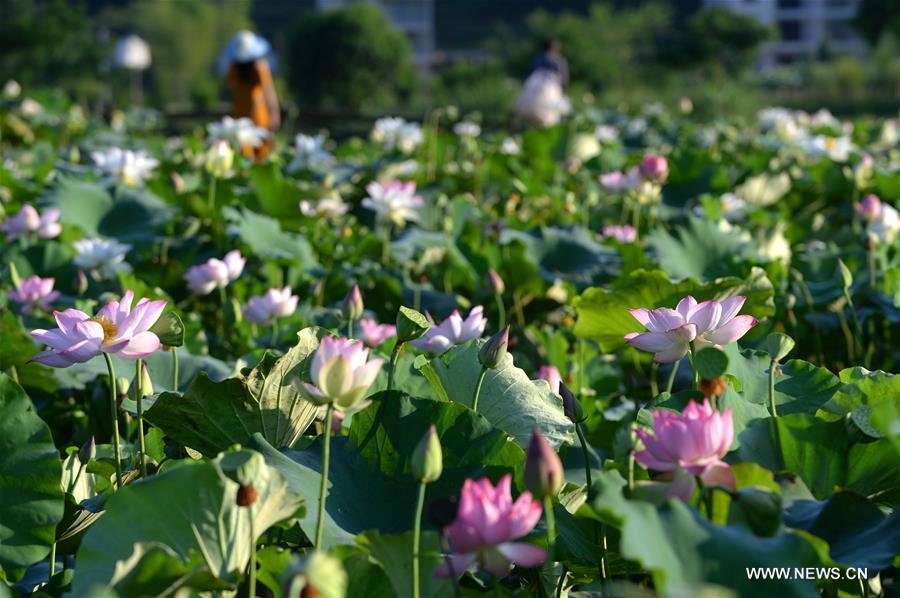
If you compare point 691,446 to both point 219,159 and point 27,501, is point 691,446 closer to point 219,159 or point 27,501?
point 27,501

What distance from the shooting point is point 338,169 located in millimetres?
3633

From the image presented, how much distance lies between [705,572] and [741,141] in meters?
4.45

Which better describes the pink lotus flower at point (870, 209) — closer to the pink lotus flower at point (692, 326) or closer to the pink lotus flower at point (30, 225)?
the pink lotus flower at point (692, 326)

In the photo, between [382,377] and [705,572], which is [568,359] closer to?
[382,377]

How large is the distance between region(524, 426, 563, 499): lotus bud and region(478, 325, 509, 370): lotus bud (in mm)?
287

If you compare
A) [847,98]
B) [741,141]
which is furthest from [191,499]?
[847,98]

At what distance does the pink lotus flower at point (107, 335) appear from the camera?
93 cm

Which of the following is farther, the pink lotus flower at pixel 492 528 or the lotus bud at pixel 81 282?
the lotus bud at pixel 81 282

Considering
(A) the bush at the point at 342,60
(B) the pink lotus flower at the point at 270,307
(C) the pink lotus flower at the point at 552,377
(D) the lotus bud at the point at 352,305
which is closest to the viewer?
(C) the pink lotus flower at the point at 552,377

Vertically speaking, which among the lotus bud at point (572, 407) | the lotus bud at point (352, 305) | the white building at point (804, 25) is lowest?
the white building at point (804, 25)

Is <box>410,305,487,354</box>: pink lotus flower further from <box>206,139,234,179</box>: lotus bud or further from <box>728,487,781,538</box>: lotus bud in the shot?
<box>206,139,234,179</box>: lotus bud

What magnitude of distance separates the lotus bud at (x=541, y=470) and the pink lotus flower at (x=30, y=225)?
5.29 ft

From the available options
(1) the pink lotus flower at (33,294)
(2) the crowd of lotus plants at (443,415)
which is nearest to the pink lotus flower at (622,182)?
(2) the crowd of lotus plants at (443,415)

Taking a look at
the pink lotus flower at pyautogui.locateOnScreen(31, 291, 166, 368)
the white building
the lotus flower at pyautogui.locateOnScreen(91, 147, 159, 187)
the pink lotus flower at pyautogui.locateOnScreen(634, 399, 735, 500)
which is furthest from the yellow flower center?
the white building
